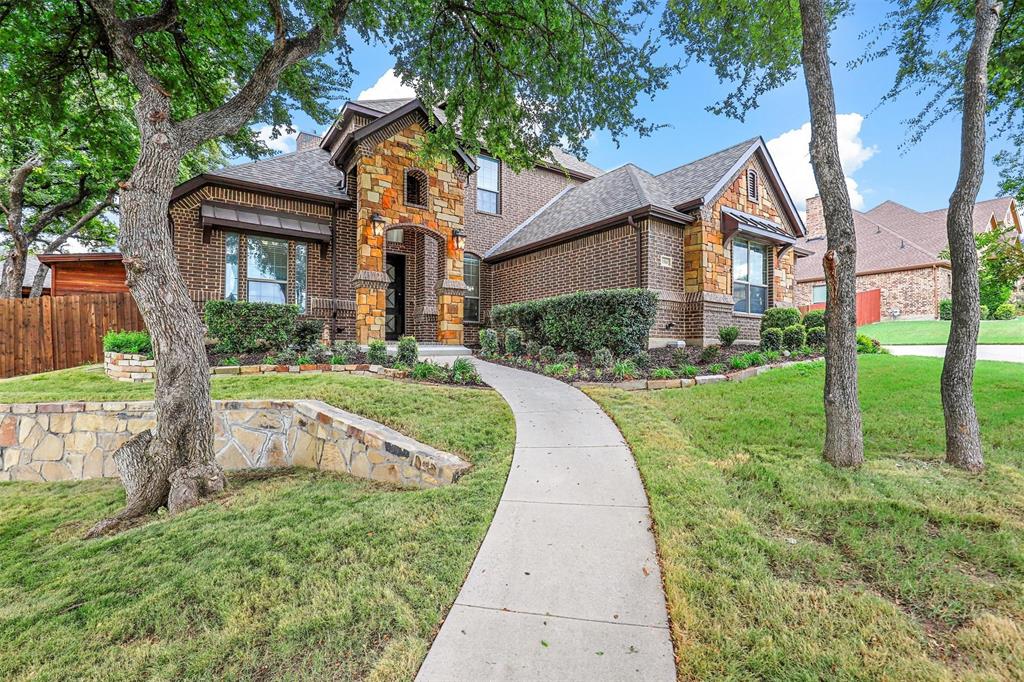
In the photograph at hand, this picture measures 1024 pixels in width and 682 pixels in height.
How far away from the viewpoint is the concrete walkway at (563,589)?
1.88 metres

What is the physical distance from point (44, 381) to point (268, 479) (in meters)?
5.87

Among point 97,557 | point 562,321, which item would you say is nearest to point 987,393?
point 562,321

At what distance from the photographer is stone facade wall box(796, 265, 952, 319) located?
759 inches

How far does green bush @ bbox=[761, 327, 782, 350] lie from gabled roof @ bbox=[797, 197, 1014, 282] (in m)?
14.0

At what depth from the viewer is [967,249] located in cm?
412

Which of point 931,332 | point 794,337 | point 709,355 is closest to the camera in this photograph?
point 709,355

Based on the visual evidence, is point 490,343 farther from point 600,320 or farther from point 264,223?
point 264,223

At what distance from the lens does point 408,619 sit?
2.17m

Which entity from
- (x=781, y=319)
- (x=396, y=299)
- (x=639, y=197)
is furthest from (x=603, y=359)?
(x=396, y=299)

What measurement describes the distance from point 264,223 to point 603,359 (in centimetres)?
827

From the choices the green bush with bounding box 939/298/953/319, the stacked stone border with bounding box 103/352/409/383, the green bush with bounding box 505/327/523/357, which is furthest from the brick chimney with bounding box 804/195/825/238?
the stacked stone border with bounding box 103/352/409/383

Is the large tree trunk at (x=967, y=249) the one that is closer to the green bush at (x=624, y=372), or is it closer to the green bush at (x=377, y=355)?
the green bush at (x=624, y=372)

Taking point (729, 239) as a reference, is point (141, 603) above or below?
below

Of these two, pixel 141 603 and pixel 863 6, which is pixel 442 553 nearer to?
pixel 141 603
